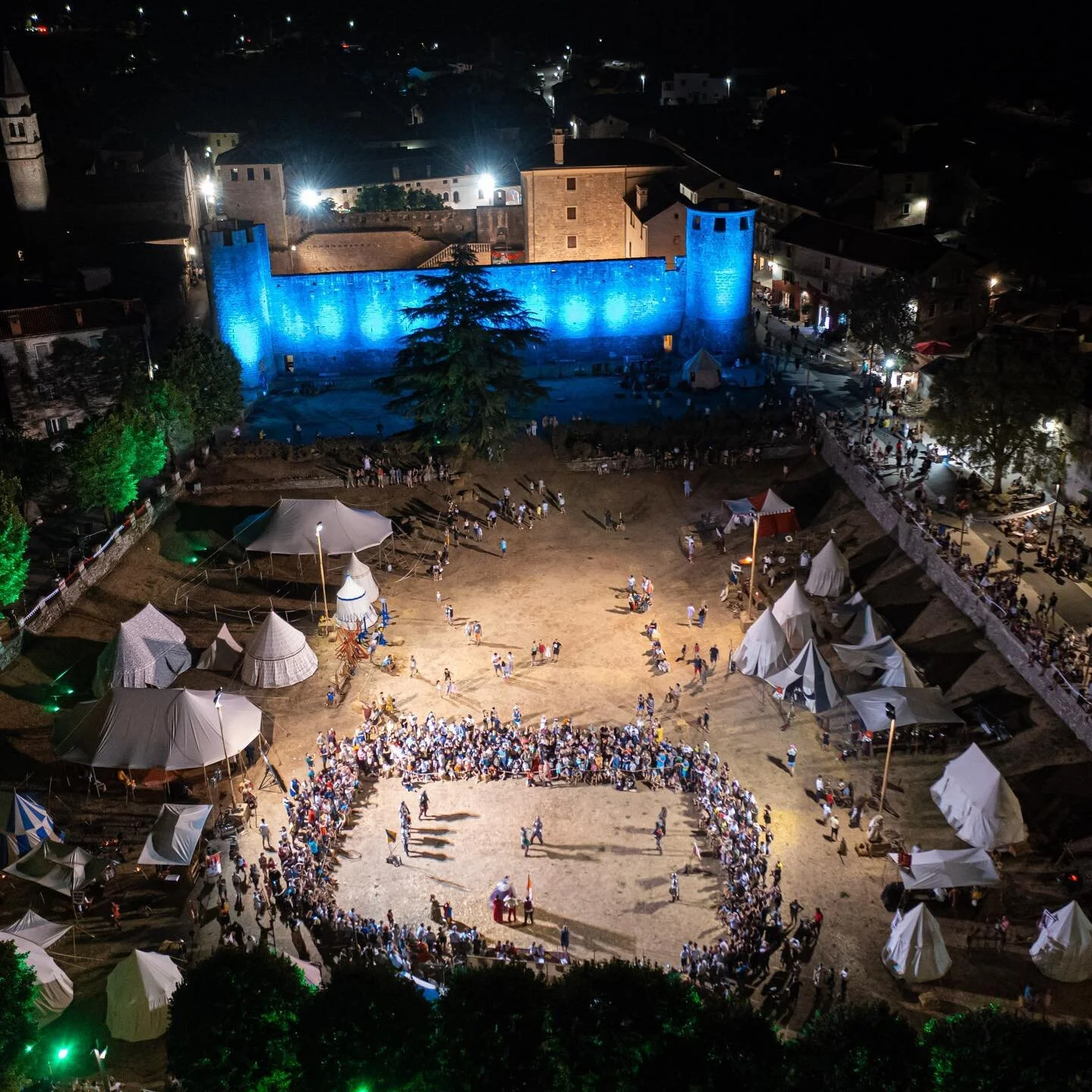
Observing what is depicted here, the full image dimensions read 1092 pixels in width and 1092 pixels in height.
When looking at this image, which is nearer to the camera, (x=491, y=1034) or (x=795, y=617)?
(x=491, y=1034)

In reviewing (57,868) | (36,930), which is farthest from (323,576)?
(36,930)

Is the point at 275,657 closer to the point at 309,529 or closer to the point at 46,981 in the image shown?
the point at 309,529

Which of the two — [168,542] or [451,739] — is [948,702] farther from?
[168,542]

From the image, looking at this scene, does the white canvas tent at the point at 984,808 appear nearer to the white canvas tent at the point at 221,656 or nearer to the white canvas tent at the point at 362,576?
the white canvas tent at the point at 362,576

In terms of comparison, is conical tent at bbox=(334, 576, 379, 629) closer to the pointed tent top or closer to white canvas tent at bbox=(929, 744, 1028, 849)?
white canvas tent at bbox=(929, 744, 1028, 849)

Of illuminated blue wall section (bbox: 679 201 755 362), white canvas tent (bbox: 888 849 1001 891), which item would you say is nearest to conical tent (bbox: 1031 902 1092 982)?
white canvas tent (bbox: 888 849 1001 891)
